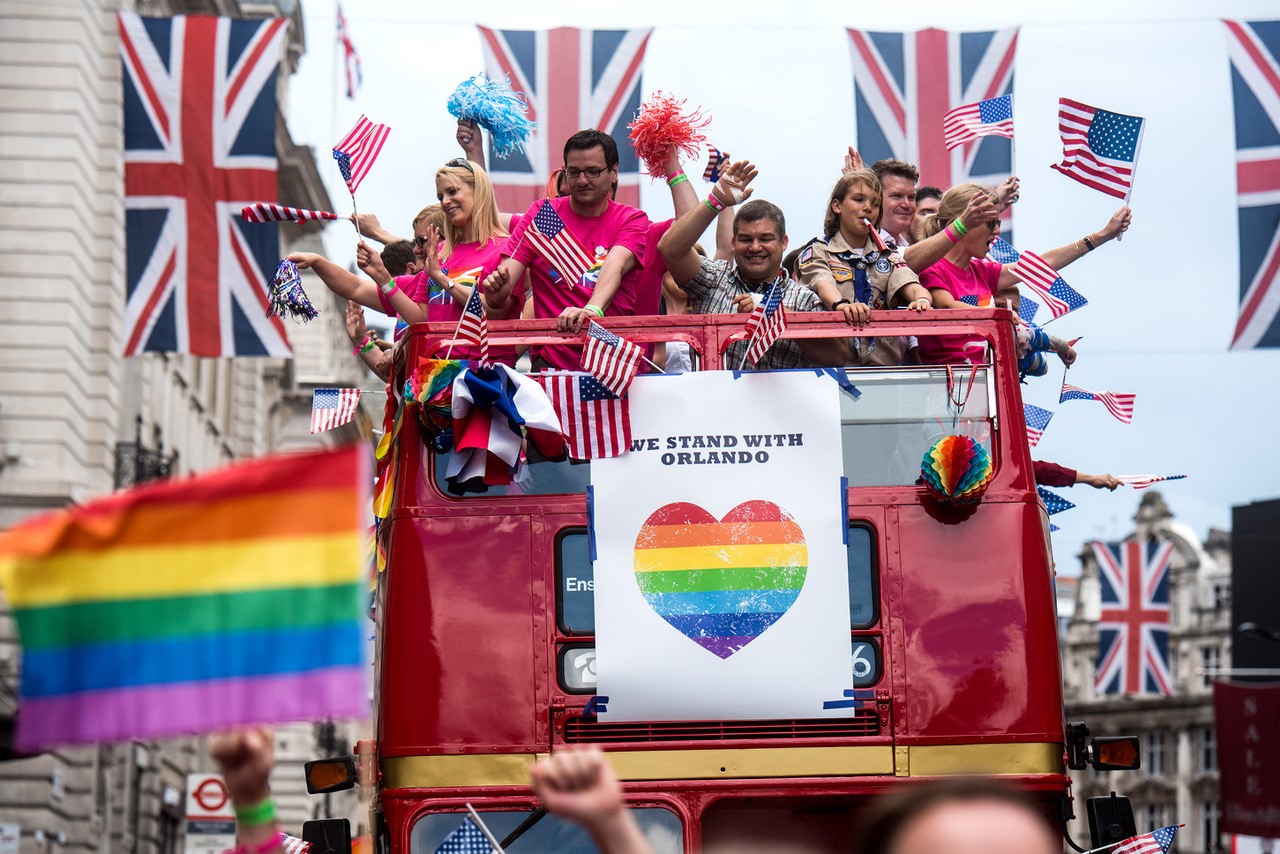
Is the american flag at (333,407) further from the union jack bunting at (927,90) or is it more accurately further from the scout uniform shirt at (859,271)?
the union jack bunting at (927,90)

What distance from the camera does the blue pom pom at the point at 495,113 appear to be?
11781mm

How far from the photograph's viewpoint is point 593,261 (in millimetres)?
9914

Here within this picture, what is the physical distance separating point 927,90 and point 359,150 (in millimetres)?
9651

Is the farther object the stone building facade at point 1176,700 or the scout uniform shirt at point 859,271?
the stone building facade at point 1176,700

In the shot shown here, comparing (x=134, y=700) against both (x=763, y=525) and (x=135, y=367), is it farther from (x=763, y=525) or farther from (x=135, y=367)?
(x=135, y=367)

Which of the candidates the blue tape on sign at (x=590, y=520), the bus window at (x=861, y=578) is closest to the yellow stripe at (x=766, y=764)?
the bus window at (x=861, y=578)

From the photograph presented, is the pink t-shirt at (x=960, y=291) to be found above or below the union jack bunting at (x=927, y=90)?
below

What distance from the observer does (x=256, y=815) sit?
4.18m

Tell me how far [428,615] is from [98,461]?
23670 mm

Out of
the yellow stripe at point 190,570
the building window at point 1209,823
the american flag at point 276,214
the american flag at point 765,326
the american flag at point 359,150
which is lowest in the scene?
the building window at point 1209,823

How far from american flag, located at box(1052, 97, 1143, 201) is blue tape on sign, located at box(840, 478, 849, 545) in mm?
3729

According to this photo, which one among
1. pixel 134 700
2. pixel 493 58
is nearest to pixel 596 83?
pixel 493 58

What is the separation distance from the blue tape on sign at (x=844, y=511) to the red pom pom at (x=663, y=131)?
2.46 metres

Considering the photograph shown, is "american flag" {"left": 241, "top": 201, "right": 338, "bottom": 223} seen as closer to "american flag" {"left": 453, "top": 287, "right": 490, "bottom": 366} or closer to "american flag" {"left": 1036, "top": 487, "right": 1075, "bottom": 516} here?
"american flag" {"left": 453, "top": 287, "right": 490, "bottom": 366}
